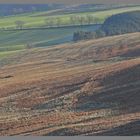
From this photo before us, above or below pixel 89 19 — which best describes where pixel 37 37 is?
below

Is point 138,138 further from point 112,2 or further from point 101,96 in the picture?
point 112,2

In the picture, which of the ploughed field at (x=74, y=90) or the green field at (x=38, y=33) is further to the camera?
the green field at (x=38, y=33)

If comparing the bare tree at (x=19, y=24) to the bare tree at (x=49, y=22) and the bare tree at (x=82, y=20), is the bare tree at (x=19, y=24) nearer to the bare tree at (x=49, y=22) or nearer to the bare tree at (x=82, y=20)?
the bare tree at (x=49, y=22)

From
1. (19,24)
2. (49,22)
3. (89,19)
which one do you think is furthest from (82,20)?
(19,24)

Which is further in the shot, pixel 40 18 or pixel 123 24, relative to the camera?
pixel 40 18

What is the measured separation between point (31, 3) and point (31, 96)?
1.09m

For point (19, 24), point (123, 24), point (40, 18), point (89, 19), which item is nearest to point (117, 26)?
point (123, 24)

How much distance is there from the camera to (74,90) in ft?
38.6

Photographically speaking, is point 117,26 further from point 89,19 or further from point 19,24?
point 19,24

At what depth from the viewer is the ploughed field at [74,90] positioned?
11.6m

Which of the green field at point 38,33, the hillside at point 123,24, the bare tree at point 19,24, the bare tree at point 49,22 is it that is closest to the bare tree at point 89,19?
the green field at point 38,33

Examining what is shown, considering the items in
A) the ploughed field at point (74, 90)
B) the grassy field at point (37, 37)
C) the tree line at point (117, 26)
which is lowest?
the ploughed field at point (74, 90)

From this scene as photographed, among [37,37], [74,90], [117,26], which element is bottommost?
[74,90]

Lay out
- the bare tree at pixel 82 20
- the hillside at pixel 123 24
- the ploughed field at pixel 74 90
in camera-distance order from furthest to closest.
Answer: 1. the bare tree at pixel 82 20
2. the hillside at pixel 123 24
3. the ploughed field at pixel 74 90
